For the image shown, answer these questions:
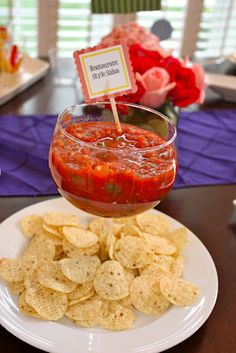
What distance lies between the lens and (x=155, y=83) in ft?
3.85

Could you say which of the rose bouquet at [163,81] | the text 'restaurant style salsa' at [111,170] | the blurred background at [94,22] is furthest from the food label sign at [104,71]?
the blurred background at [94,22]

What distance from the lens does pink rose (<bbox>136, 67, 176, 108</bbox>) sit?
1179 millimetres

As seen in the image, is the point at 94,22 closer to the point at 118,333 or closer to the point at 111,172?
the point at 111,172

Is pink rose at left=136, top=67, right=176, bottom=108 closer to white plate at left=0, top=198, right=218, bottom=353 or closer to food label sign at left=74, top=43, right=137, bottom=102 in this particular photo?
food label sign at left=74, top=43, right=137, bottom=102

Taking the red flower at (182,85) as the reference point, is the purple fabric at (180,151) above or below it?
below

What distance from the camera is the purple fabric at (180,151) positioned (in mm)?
1174

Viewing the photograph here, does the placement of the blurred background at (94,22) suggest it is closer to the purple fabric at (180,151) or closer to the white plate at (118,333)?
the purple fabric at (180,151)

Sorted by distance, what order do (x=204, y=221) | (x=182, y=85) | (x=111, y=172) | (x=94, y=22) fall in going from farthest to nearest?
(x=94, y=22) < (x=182, y=85) < (x=204, y=221) < (x=111, y=172)

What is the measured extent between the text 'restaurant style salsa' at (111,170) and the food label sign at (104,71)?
0.08 meters

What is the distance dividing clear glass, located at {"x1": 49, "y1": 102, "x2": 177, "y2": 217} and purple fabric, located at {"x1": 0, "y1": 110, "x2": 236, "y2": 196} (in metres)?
0.34

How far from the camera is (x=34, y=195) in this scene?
1118 mm

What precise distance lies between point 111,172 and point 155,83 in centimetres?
49

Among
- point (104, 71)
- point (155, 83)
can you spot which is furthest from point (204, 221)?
point (104, 71)

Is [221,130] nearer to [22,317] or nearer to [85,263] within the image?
[85,263]
